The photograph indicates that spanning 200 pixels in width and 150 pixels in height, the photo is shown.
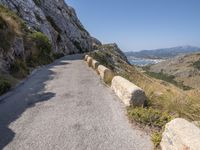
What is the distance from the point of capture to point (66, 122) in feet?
27.7

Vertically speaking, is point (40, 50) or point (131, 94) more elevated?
point (131, 94)

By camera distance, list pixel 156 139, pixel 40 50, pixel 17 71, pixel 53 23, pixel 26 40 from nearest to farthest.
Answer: pixel 156 139, pixel 17 71, pixel 26 40, pixel 40 50, pixel 53 23

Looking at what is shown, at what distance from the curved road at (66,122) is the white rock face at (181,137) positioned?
0.67 m

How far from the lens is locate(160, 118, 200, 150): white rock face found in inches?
201

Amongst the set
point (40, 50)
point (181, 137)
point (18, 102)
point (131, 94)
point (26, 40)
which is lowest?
point (18, 102)

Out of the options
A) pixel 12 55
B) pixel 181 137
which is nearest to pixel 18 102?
pixel 181 137

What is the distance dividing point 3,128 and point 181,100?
19.7 ft

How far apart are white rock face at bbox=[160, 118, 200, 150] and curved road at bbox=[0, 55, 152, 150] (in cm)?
67

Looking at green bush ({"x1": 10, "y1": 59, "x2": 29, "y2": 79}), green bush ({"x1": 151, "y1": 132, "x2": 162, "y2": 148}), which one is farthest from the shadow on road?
green bush ({"x1": 151, "y1": 132, "x2": 162, "y2": 148})

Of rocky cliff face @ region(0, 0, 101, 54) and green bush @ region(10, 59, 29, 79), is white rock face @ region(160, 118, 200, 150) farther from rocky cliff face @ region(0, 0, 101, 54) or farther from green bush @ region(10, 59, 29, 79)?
rocky cliff face @ region(0, 0, 101, 54)

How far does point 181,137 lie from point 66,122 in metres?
4.04

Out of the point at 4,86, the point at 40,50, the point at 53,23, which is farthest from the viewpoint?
the point at 53,23

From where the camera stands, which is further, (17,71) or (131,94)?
(17,71)

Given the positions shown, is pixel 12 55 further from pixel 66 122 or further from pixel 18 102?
pixel 66 122
